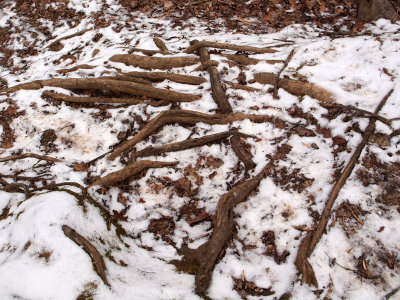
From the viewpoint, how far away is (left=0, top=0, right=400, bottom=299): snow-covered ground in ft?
8.80

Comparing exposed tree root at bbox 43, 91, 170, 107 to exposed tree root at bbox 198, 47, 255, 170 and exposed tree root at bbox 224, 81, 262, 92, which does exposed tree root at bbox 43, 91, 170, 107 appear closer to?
exposed tree root at bbox 198, 47, 255, 170

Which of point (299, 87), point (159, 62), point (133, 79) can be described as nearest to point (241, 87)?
point (299, 87)

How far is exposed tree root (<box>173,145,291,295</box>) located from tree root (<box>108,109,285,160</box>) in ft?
3.49

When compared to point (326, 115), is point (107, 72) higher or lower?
higher

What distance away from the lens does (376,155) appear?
3.40m

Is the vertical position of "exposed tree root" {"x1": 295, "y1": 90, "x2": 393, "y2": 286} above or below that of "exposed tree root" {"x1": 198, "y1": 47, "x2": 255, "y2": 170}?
below

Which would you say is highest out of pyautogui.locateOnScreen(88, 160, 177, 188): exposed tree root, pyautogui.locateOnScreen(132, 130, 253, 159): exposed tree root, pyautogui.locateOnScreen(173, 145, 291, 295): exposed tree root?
pyautogui.locateOnScreen(132, 130, 253, 159): exposed tree root

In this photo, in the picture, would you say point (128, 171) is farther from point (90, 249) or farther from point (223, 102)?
point (223, 102)

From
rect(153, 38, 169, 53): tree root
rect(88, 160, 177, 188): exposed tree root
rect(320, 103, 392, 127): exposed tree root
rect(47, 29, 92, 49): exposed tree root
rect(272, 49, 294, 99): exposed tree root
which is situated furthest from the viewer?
rect(47, 29, 92, 49): exposed tree root

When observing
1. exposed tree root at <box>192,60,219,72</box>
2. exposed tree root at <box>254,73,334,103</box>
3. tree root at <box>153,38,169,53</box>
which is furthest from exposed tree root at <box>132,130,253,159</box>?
tree root at <box>153,38,169,53</box>

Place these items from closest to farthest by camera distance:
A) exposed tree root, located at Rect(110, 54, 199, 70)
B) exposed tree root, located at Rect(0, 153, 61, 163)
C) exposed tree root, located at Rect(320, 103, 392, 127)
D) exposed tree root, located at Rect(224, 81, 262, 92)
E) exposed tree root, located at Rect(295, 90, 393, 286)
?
1. exposed tree root, located at Rect(295, 90, 393, 286)
2. exposed tree root, located at Rect(320, 103, 392, 127)
3. exposed tree root, located at Rect(0, 153, 61, 163)
4. exposed tree root, located at Rect(224, 81, 262, 92)
5. exposed tree root, located at Rect(110, 54, 199, 70)

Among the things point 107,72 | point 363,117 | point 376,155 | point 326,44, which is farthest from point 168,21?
point 376,155

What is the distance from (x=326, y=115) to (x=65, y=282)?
3.90 metres

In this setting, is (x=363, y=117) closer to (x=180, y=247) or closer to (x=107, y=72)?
(x=180, y=247)
